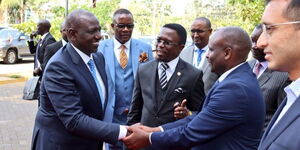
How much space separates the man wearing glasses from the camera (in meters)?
4.57

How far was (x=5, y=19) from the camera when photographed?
34406mm

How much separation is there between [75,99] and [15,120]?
5854 millimetres

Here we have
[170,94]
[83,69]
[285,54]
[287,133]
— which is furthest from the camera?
[170,94]

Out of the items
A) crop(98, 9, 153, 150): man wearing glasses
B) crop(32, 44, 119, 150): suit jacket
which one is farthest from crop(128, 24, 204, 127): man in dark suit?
crop(98, 9, 153, 150): man wearing glasses

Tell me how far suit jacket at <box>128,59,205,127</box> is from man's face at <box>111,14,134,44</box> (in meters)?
1.06

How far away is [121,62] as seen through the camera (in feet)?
15.5

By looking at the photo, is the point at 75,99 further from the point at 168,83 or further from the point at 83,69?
the point at 168,83

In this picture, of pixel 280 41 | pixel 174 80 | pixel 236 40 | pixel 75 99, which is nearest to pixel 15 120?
pixel 174 80

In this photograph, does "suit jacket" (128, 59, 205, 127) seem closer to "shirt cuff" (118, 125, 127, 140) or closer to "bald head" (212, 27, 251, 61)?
"shirt cuff" (118, 125, 127, 140)

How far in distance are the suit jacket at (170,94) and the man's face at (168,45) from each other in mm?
101

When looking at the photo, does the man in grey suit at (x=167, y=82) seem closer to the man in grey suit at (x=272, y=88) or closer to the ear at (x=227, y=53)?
the man in grey suit at (x=272, y=88)

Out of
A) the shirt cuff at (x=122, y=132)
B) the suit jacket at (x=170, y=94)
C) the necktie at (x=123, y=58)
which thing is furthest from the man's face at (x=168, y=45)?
the necktie at (x=123, y=58)

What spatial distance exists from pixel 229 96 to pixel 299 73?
2.66 ft

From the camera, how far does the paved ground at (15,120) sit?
6.88 metres
